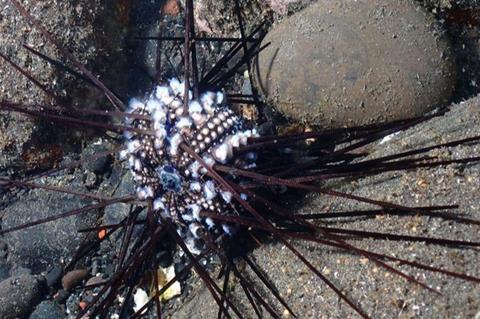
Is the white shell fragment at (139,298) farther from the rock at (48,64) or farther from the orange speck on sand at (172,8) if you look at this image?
the orange speck on sand at (172,8)

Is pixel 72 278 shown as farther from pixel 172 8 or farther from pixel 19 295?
pixel 172 8

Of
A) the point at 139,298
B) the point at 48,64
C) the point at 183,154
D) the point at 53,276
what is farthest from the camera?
the point at 53,276

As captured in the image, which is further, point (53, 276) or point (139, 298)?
point (53, 276)

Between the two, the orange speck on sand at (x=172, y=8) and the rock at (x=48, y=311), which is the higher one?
the orange speck on sand at (x=172, y=8)

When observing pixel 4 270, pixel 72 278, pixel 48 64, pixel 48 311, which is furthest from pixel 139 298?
pixel 48 64

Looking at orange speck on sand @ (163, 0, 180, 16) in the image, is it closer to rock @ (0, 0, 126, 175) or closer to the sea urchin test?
rock @ (0, 0, 126, 175)

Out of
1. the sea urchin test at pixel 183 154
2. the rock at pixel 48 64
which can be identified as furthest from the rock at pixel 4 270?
the sea urchin test at pixel 183 154

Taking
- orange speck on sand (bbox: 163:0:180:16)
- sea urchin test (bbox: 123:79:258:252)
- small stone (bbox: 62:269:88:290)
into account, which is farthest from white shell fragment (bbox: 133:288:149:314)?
orange speck on sand (bbox: 163:0:180:16)
